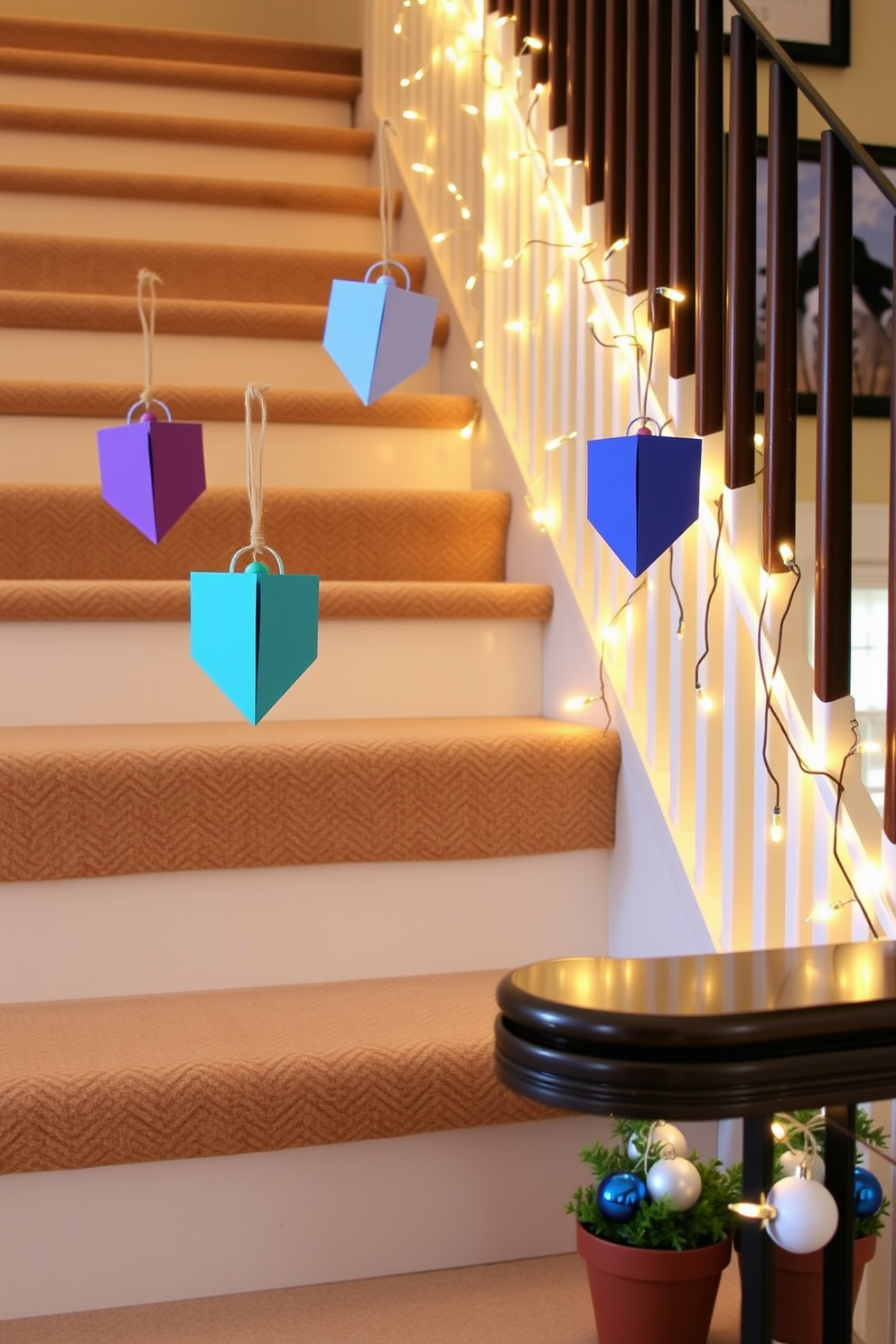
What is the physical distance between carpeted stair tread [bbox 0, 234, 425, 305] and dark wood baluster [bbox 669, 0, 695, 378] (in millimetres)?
1106

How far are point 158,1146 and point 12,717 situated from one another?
2.37 ft

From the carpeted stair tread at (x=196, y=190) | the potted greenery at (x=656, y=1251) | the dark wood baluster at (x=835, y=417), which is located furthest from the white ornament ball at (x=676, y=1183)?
the carpeted stair tread at (x=196, y=190)

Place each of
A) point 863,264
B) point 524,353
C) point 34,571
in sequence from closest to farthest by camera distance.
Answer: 1. point 34,571
2. point 524,353
3. point 863,264

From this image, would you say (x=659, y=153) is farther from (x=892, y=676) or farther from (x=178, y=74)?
(x=178, y=74)

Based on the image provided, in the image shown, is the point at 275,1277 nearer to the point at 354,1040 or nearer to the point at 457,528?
the point at 354,1040

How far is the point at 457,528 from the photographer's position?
2.20m

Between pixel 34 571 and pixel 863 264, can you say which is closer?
pixel 34 571

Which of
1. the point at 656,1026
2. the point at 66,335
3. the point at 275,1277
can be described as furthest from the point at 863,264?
the point at 656,1026

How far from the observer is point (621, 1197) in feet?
3.98

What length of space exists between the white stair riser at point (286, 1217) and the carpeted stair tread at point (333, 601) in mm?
757

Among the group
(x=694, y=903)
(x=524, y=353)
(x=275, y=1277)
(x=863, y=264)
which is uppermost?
(x=863, y=264)

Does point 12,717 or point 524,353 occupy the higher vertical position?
point 524,353

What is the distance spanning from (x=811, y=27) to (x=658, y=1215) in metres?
3.15

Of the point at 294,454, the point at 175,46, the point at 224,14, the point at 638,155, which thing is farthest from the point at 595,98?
the point at 224,14
